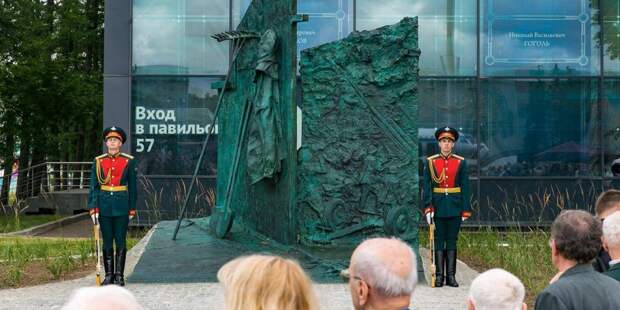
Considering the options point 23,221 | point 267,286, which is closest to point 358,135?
point 267,286

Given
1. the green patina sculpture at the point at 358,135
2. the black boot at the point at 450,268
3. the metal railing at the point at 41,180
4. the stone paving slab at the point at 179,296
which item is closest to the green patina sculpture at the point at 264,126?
the green patina sculpture at the point at 358,135

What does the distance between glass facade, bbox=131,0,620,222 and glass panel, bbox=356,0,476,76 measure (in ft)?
0.06

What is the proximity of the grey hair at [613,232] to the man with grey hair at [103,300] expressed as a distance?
252cm

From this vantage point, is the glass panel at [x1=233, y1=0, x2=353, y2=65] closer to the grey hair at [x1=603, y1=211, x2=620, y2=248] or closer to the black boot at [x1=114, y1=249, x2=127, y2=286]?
the black boot at [x1=114, y1=249, x2=127, y2=286]

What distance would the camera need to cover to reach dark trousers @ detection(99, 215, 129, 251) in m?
8.12

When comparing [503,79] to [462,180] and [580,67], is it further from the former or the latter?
[462,180]

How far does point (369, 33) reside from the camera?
8758mm

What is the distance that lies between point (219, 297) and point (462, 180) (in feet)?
20.0

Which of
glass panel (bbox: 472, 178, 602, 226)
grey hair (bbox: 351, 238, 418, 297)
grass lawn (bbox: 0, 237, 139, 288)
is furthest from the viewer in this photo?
glass panel (bbox: 472, 178, 602, 226)

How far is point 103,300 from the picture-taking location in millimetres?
2037

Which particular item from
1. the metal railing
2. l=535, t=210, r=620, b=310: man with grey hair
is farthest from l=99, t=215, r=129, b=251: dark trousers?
the metal railing

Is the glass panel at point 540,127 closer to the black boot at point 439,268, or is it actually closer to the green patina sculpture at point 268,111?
the black boot at point 439,268

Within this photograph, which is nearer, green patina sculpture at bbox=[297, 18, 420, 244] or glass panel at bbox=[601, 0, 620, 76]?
green patina sculpture at bbox=[297, 18, 420, 244]

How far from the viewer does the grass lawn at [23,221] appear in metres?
16.6
